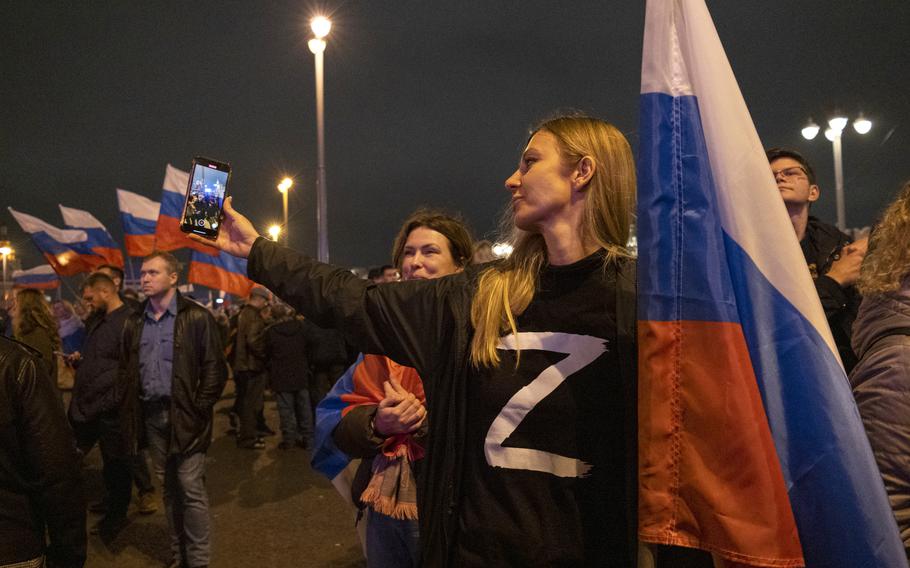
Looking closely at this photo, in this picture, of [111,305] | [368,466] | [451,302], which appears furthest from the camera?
[111,305]

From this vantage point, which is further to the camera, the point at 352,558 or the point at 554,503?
the point at 352,558

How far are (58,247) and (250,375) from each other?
239 inches

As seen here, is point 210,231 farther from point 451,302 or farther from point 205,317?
point 205,317

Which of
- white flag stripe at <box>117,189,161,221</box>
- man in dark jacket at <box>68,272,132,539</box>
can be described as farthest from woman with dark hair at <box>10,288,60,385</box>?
white flag stripe at <box>117,189,161,221</box>

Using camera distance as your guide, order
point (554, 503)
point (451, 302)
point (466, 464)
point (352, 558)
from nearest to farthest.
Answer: point (554, 503) < point (466, 464) < point (451, 302) < point (352, 558)

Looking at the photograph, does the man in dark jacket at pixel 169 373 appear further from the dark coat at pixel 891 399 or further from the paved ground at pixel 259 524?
the dark coat at pixel 891 399

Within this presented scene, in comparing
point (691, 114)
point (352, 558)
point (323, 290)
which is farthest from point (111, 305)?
point (691, 114)

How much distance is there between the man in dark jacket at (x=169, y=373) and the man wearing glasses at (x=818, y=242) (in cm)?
467

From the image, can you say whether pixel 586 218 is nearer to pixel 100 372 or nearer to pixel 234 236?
pixel 234 236

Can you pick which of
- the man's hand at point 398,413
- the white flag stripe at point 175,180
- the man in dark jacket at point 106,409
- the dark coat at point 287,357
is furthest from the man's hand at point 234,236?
the white flag stripe at point 175,180

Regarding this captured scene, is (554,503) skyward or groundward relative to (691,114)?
groundward

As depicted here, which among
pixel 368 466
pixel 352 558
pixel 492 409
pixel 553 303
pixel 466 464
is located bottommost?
pixel 352 558

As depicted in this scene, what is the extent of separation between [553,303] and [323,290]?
0.74 m

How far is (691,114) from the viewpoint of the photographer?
1.56m
